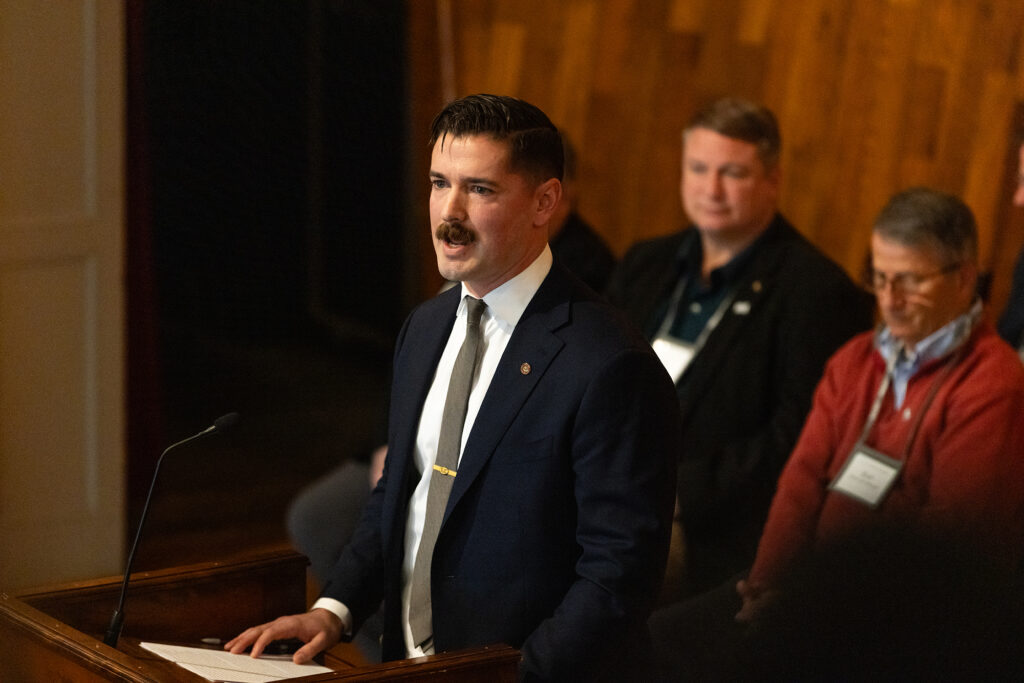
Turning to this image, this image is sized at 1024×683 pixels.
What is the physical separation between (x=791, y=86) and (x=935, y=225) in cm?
145

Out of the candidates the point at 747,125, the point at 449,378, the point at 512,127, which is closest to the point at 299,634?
the point at 449,378

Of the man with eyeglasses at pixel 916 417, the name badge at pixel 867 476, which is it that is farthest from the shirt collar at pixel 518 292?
the name badge at pixel 867 476

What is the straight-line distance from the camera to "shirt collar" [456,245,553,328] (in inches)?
76.5

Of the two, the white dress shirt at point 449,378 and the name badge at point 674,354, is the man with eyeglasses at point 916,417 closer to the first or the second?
the name badge at point 674,354

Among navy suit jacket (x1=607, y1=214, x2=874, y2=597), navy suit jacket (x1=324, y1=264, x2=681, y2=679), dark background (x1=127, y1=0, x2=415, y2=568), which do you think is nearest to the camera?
navy suit jacket (x1=324, y1=264, x2=681, y2=679)

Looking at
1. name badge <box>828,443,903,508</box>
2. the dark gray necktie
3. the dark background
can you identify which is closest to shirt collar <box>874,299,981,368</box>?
name badge <box>828,443,903,508</box>

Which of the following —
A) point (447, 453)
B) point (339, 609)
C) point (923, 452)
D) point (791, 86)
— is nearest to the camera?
point (447, 453)

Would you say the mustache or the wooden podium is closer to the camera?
the wooden podium

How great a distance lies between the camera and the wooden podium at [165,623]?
1709 millimetres

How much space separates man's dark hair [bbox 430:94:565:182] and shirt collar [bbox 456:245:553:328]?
5.6 inches

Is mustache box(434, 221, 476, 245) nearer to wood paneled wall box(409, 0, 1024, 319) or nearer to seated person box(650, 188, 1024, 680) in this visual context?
seated person box(650, 188, 1024, 680)

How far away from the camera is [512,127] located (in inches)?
72.7

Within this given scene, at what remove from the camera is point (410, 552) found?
6.66 ft

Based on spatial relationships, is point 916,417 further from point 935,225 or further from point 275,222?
point 275,222
